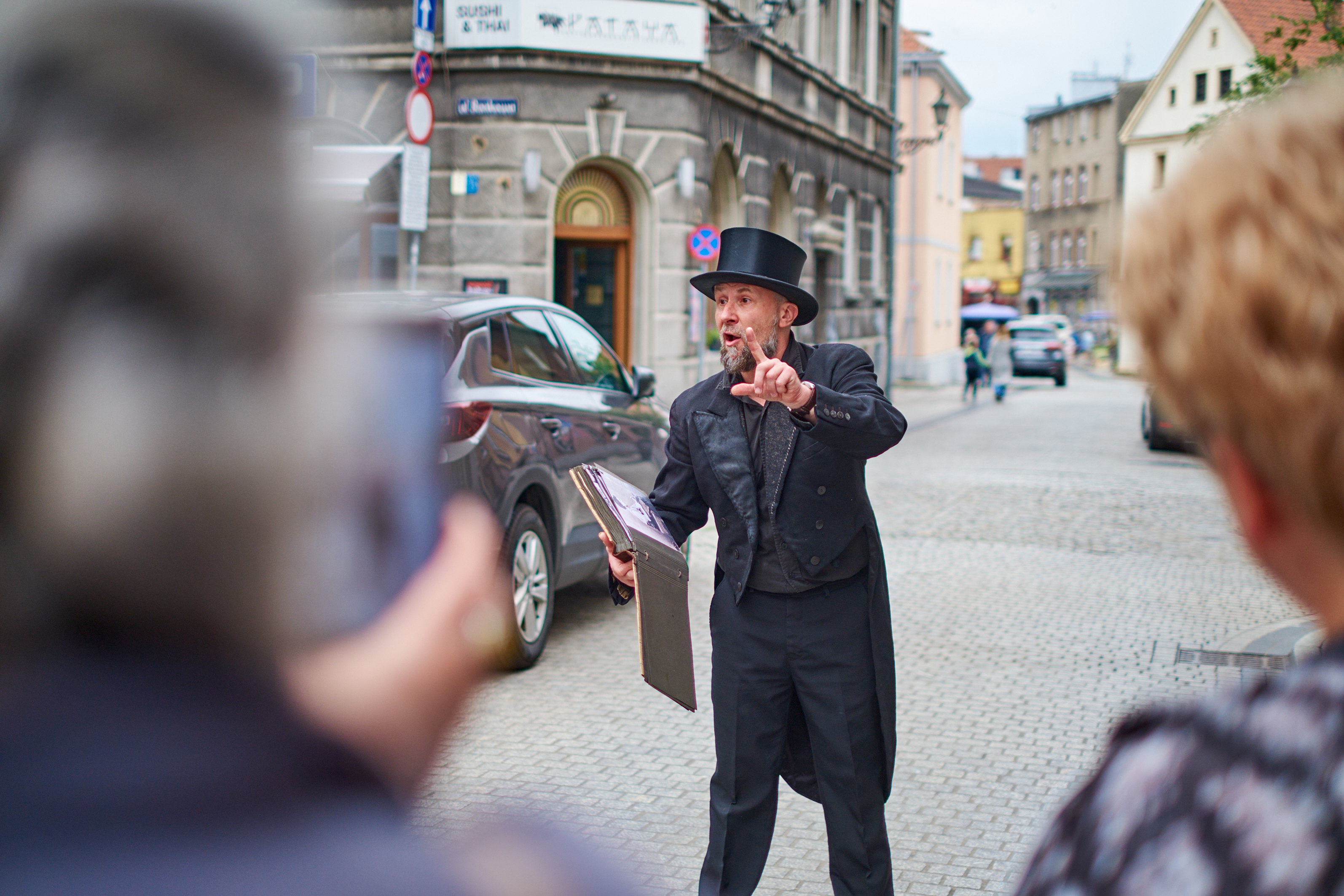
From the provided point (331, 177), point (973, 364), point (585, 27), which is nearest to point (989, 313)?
point (973, 364)

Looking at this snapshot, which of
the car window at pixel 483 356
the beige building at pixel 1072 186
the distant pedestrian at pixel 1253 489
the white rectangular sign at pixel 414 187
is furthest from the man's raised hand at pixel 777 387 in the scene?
the beige building at pixel 1072 186

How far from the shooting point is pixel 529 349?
7320 millimetres

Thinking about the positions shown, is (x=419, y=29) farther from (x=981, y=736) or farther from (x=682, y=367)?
(x=981, y=736)

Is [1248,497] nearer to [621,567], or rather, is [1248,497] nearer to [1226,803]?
[1226,803]

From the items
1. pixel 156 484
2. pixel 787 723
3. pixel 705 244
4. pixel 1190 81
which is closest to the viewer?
pixel 156 484

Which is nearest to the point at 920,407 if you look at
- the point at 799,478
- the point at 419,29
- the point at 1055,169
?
the point at 419,29

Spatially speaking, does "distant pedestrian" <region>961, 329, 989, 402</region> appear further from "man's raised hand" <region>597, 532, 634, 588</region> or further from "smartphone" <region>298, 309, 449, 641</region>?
"smartphone" <region>298, 309, 449, 641</region>

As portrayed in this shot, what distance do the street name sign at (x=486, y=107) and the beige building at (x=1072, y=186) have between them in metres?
68.5

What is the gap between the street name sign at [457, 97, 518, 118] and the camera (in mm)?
17688

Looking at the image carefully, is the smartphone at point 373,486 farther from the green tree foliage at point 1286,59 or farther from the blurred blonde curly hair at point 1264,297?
the green tree foliage at point 1286,59

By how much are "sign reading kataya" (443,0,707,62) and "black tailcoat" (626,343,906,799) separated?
15.0 meters

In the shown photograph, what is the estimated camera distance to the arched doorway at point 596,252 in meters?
18.9

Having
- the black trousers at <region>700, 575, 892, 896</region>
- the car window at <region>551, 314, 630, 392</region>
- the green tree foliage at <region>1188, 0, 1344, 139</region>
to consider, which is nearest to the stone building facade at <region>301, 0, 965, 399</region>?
the car window at <region>551, 314, 630, 392</region>

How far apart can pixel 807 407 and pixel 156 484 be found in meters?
2.78
